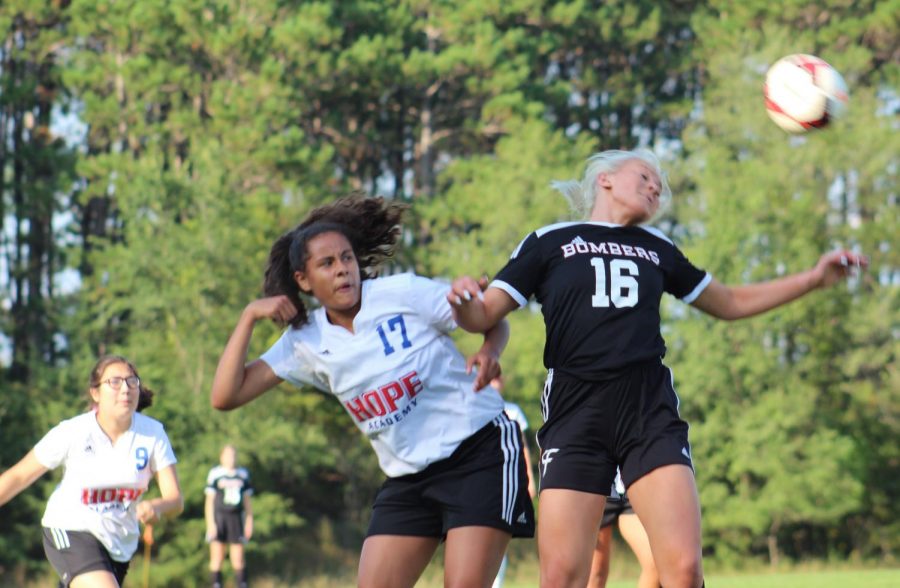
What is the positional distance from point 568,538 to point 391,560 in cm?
69

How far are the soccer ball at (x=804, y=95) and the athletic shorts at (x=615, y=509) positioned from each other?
2607 millimetres

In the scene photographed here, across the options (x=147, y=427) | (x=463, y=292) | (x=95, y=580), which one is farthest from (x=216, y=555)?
(x=463, y=292)

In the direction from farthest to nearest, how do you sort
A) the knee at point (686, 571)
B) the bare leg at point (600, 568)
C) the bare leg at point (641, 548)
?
the bare leg at point (600, 568), the bare leg at point (641, 548), the knee at point (686, 571)

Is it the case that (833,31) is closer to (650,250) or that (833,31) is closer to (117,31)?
(117,31)

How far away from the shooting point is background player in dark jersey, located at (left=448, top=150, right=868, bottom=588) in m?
4.96

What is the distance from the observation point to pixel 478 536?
5047 millimetres

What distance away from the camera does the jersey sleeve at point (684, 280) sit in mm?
5355

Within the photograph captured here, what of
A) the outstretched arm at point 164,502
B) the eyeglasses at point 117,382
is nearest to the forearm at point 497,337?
the outstretched arm at point 164,502

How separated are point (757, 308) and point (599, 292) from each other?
75cm

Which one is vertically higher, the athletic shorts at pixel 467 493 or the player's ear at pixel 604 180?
the player's ear at pixel 604 180

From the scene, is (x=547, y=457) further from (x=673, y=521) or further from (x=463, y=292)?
(x=463, y=292)

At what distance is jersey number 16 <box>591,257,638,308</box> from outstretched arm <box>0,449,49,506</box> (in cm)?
291

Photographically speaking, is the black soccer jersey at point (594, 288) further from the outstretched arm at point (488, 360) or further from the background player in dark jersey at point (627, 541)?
the background player in dark jersey at point (627, 541)

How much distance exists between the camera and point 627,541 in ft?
28.1
